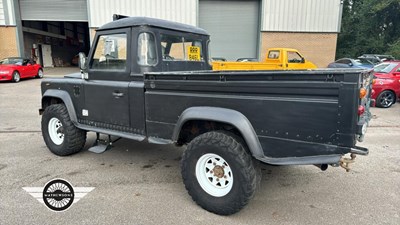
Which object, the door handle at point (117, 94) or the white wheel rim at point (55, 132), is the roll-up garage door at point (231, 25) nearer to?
the white wheel rim at point (55, 132)

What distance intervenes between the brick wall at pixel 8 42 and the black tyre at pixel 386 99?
955 inches

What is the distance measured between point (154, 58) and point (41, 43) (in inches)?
1168

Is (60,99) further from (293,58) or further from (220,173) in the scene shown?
(293,58)

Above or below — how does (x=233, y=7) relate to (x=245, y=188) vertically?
above

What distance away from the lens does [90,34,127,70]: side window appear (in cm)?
403

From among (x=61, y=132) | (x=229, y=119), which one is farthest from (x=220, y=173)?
(x=61, y=132)

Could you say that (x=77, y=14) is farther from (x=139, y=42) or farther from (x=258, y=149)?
(x=258, y=149)

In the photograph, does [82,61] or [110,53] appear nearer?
[110,53]

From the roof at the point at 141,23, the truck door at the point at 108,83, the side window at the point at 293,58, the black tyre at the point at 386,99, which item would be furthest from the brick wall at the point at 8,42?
the black tyre at the point at 386,99

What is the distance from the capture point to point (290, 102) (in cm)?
268

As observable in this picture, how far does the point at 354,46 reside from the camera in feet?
116

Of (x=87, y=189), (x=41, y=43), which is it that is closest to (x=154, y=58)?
(x=87, y=189)

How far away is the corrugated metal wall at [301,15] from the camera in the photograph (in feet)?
69.5

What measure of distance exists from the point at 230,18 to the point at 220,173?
20344 millimetres
